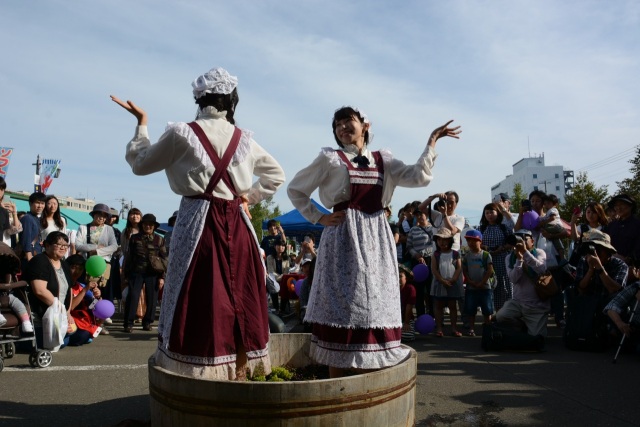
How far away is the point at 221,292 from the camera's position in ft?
10.4

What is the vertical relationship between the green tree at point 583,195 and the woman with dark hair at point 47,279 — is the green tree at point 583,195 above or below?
above

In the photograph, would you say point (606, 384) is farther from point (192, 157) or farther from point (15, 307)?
point (15, 307)

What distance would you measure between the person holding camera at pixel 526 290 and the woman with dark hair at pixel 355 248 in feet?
13.5

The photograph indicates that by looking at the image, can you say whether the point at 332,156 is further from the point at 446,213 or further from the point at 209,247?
the point at 446,213

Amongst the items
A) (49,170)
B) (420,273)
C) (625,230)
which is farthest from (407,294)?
(49,170)

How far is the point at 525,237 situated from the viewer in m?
7.56

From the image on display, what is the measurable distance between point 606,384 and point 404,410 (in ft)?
9.46

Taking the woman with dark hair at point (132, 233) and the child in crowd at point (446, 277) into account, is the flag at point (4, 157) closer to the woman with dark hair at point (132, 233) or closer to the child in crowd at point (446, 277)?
the woman with dark hair at point (132, 233)

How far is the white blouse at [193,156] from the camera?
10.4 ft

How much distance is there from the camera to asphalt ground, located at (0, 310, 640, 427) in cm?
409

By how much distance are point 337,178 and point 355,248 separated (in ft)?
1.68

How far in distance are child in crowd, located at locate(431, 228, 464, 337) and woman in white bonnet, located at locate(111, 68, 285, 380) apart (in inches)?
202

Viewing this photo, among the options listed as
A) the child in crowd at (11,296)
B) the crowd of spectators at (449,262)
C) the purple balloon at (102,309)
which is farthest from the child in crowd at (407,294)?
the child in crowd at (11,296)

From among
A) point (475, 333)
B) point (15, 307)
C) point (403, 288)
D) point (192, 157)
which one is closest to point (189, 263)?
point (192, 157)
